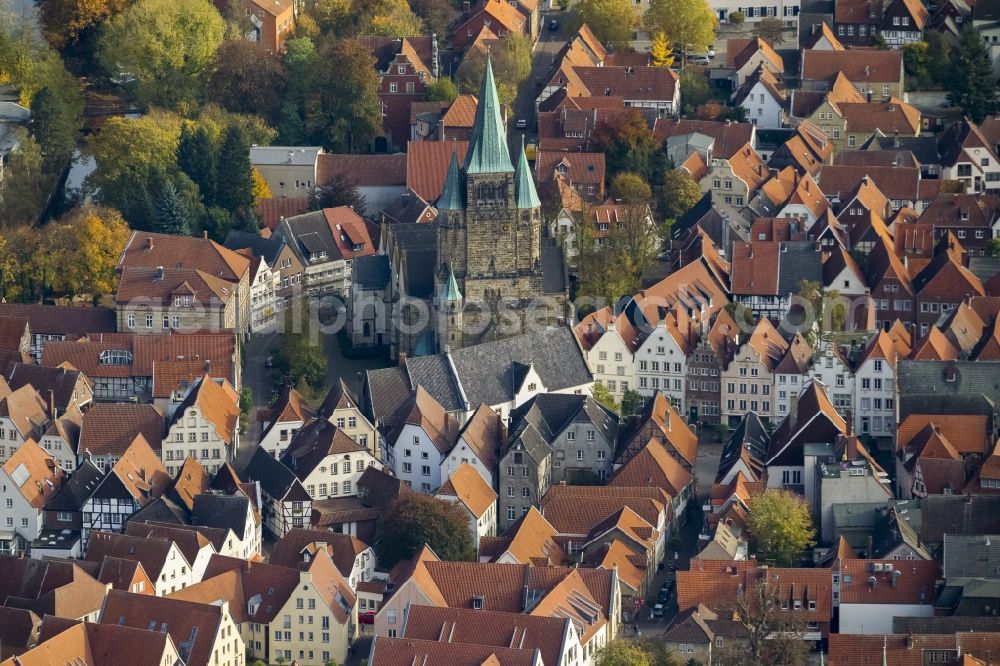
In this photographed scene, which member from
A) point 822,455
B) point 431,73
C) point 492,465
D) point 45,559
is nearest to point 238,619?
point 45,559

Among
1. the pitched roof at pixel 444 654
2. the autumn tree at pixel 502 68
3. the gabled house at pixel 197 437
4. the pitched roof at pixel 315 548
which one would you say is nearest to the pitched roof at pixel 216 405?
the gabled house at pixel 197 437

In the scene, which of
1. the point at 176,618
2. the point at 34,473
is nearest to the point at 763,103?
the point at 34,473

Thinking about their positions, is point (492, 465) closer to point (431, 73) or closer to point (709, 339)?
point (709, 339)

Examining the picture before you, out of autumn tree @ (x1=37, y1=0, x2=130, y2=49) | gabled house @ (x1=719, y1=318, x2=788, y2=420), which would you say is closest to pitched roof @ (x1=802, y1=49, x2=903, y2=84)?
autumn tree @ (x1=37, y1=0, x2=130, y2=49)

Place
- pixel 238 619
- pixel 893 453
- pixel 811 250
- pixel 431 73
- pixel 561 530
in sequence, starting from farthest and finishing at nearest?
pixel 431 73
pixel 811 250
pixel 893 453
pixel 561 530
pixel 238 619

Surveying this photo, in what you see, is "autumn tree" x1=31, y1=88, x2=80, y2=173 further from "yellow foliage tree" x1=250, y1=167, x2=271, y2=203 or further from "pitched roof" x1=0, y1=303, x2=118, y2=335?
"pitched roof" x1=0, y1=303, x2=118, y2=335
